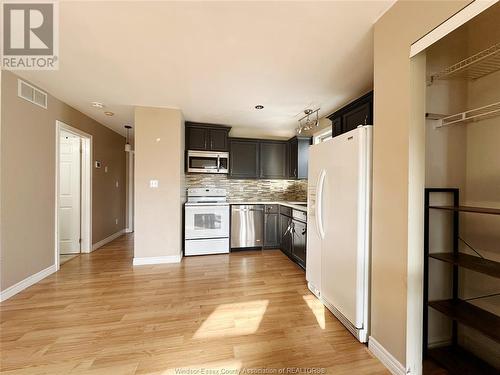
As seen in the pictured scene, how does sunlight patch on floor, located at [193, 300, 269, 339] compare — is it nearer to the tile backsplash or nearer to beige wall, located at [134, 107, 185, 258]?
beige wall, located at [134, 107, 185, 258]

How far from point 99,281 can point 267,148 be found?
3570 millimetres

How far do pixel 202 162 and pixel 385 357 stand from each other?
11.8 feet

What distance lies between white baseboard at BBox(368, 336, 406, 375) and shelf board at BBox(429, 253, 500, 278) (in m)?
0.71

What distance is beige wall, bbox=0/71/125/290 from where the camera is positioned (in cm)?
227

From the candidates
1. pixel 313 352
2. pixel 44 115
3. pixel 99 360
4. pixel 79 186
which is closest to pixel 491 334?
pixel 313 352

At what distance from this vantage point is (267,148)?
458 centimetres

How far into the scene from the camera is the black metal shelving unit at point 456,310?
4.10 ft

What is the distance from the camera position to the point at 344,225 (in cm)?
183

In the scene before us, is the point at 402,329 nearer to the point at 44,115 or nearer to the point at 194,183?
the point at 194,183

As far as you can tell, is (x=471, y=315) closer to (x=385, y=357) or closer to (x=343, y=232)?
(x=385, y=357)

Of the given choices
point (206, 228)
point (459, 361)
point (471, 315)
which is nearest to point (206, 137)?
point (206, 228)

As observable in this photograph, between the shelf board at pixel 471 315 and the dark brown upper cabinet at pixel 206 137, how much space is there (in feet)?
12.0

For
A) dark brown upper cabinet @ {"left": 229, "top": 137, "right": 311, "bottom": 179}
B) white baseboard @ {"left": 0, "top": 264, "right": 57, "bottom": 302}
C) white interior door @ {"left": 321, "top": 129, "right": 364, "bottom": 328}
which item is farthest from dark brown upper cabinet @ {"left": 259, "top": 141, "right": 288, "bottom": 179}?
white baseboard @ {"left": 0, "top": 264, "right": 57, "bottom": 302}

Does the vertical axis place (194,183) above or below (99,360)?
above
